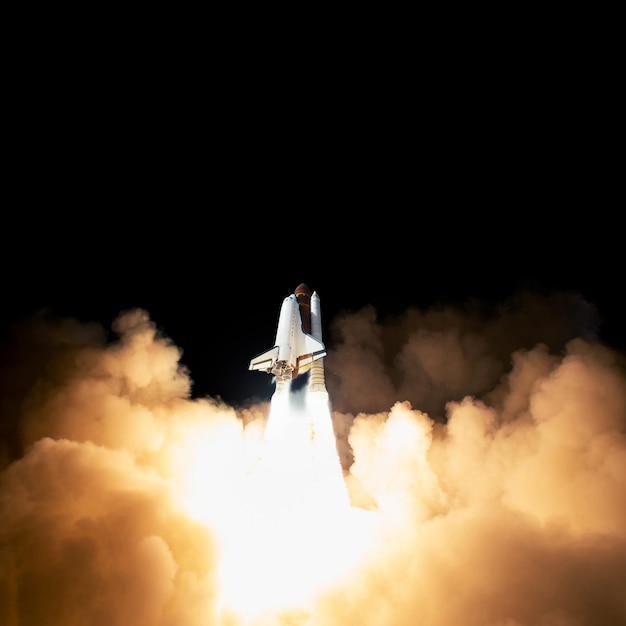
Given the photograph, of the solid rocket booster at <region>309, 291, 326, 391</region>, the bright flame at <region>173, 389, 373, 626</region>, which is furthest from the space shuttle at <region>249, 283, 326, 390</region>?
the bright flame at <region>173, 389, 373, 626</region>

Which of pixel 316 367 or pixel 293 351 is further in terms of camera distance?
pixel 316 367

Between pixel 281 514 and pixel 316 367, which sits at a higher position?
pixel 316 367

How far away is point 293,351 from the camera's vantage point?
41.9 feet

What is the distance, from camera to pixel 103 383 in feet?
47.5

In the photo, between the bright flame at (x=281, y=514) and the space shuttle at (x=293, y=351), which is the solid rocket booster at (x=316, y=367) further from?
the bright flame at (x=281, y=514)

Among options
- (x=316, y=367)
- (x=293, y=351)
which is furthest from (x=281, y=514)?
(x=293, y=351)

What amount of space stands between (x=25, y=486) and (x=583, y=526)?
14258mm

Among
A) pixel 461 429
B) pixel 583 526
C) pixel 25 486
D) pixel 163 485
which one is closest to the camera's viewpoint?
pixel 25 486

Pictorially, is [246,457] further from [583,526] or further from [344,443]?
[583,526]

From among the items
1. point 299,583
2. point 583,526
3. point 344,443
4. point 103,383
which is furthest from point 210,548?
point 344,443

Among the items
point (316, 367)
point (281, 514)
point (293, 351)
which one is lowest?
point (281, 514)

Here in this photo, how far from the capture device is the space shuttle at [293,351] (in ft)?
39.9

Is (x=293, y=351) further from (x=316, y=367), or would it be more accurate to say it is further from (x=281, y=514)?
(x=281, y=514)

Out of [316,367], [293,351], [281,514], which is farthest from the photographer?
[316,367]
